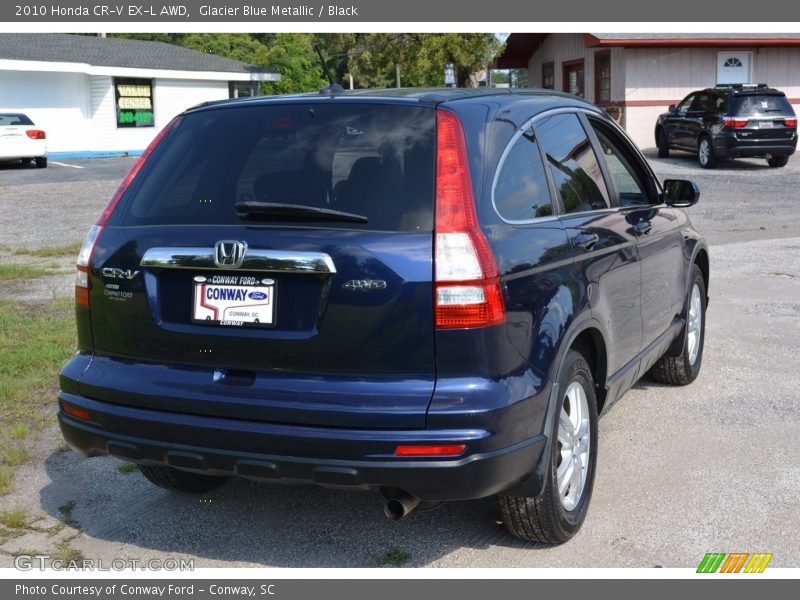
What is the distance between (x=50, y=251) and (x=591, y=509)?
1003 cm

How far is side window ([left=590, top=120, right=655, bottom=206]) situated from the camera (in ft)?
17.5

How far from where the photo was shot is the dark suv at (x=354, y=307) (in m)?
3.59

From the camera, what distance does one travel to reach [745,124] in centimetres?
2295

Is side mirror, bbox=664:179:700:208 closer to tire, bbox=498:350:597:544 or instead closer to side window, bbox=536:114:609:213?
side window, bbox=536:114:609:213

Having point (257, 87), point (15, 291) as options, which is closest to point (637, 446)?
point (15, 291)

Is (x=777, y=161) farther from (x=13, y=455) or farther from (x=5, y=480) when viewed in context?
(x=5, y=480)

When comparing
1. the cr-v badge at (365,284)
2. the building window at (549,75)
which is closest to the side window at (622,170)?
the cr-v badge at (365,284)

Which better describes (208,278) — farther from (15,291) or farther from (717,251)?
(717,251)

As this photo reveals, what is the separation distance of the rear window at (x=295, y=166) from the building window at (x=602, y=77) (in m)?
27.3

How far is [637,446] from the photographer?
5523 millimetres

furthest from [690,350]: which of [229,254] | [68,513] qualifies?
[68,513]

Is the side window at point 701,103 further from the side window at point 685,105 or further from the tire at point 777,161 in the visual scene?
the tire at point 777,161
